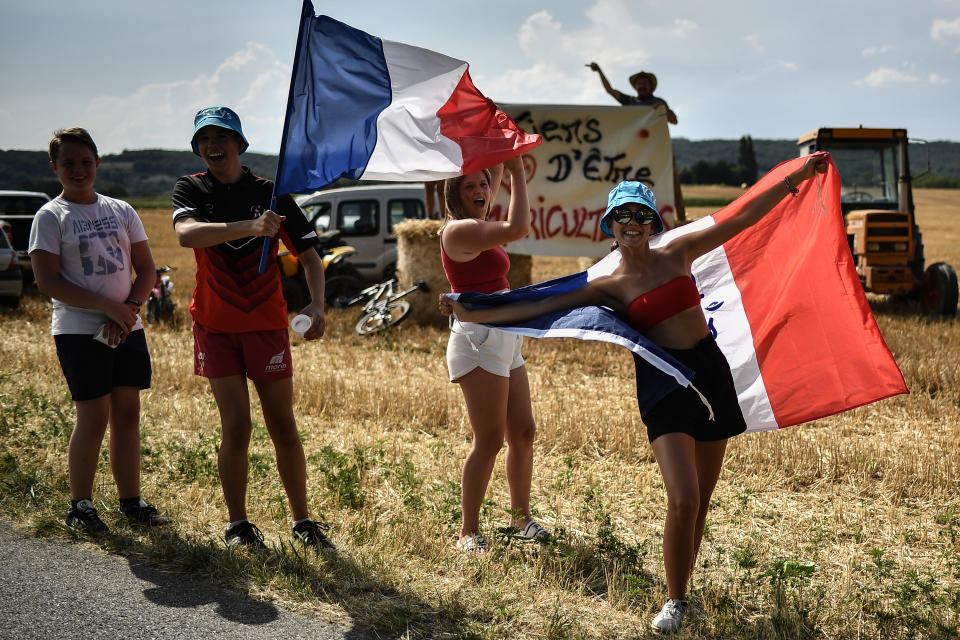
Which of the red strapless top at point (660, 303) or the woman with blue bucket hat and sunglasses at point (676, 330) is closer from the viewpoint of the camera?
the woman with blue bucket hat and sunglasses at point (676, 330)

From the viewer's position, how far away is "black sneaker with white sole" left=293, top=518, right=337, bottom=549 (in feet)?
14.4

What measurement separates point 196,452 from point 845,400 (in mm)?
4103

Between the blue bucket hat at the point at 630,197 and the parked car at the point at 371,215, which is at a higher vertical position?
the parked car at the point at 371,215

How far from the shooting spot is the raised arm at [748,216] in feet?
12.7

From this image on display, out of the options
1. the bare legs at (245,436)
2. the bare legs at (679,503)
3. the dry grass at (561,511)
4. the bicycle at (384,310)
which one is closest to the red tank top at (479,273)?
the bare legs at (245,436)

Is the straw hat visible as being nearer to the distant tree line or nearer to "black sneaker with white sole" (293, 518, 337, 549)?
"black sneaker with white sole" (293, 518, 337, 549)

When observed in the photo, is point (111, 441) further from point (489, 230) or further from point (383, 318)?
point (383, 318)

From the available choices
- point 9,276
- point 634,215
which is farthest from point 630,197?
point 9,276

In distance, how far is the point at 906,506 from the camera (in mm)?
5141

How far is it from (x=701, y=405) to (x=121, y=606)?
8.58 feet

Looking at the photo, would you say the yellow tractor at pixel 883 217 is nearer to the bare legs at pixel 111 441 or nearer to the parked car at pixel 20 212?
the bare legs at pixel 111 441

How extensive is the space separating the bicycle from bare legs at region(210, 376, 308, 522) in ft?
24.3

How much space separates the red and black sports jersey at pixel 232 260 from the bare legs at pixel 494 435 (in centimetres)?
108

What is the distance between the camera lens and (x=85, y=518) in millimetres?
4656
